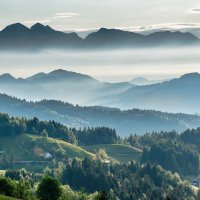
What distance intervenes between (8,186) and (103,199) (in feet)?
91.2

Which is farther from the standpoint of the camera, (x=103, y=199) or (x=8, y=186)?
(x=8, y=186)

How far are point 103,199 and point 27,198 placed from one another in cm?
2567

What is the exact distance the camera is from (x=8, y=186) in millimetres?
172000

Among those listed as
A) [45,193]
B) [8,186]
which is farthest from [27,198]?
[45,193]

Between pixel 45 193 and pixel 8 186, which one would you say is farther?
pixel 45 193

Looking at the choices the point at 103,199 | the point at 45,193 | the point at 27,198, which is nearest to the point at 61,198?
the point at 45,193

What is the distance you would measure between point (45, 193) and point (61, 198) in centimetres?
489

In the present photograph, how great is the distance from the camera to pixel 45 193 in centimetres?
19150

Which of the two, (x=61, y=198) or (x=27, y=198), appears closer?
(x=27, y=198)

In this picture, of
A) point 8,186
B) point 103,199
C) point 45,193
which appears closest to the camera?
point 103,199

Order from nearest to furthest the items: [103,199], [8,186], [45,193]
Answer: [103,199] < [8,186] < [45,193]

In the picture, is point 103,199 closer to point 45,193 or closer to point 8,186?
point 8,186

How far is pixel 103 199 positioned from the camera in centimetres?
15512

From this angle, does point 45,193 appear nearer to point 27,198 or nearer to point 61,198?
point 61,198
